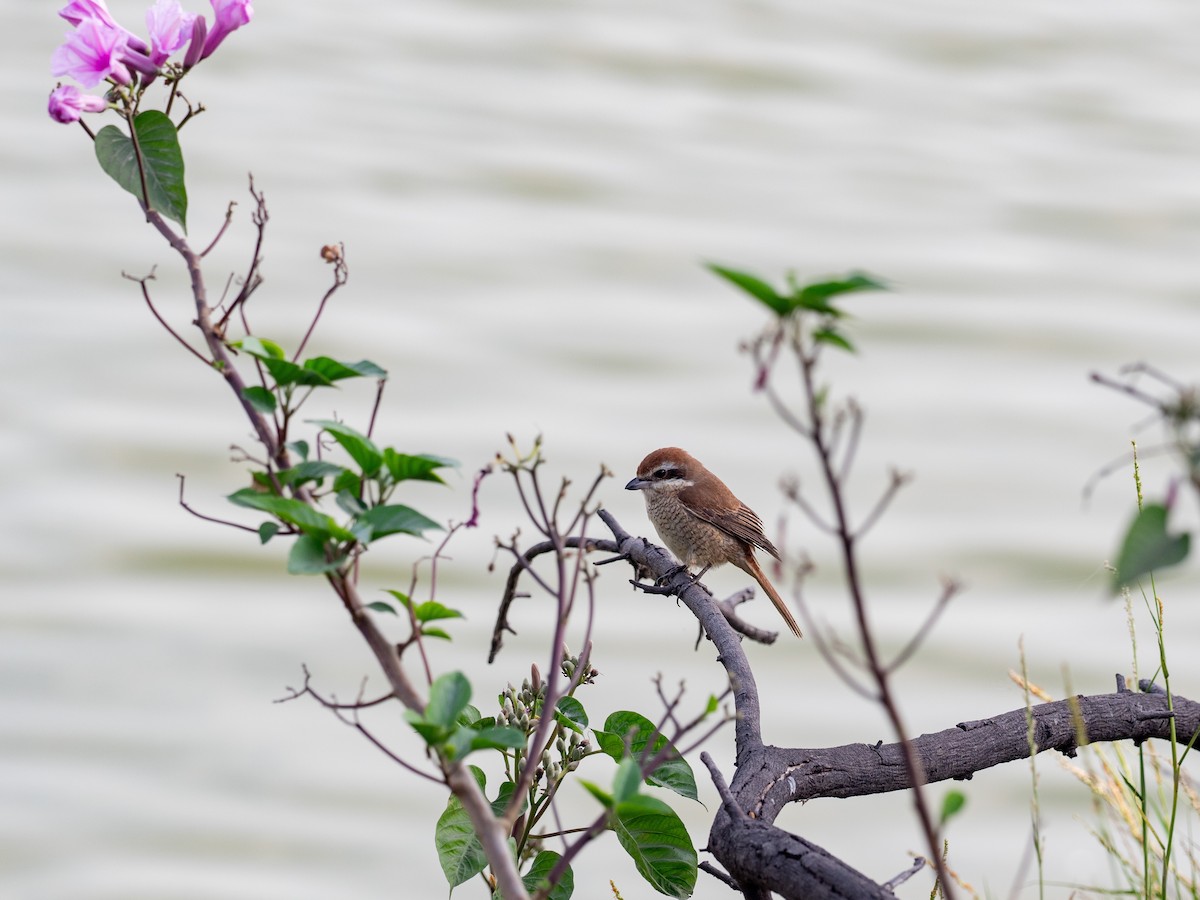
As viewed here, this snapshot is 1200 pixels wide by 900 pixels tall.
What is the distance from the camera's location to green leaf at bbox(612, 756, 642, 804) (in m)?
1.07

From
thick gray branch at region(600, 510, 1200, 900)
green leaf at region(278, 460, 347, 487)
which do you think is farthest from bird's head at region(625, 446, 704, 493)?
green leaf at region(278, 460, 347, 487)

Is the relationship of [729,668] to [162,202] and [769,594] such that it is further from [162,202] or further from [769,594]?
[769,594]

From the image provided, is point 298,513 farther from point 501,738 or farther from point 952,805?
point 952,805

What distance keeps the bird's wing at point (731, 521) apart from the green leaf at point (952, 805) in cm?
290

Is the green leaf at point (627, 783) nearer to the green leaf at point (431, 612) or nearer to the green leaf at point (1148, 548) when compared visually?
the green leaf at point (431, 612)

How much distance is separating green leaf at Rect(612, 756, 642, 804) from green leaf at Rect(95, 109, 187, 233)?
690mm

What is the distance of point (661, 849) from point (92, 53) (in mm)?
1032

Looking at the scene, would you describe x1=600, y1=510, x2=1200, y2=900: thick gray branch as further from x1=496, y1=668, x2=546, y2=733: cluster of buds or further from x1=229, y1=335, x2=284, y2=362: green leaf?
x1=229, y1=335, x2=284, y2=362: green leaf

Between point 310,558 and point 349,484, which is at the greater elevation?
point 349,484

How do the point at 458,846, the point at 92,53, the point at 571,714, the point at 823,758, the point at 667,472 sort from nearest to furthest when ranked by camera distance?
the point at 92,53 → the point at 458,846 → the point at 571,714 → the point at 823,758 → the point at 667,472

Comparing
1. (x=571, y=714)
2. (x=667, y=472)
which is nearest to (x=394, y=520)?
(x=571, y=714)

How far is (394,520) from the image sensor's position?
1146 mm

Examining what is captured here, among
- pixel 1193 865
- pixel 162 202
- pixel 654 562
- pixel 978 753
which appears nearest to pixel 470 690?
pixel 162 202

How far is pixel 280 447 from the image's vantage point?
1.24 meters
